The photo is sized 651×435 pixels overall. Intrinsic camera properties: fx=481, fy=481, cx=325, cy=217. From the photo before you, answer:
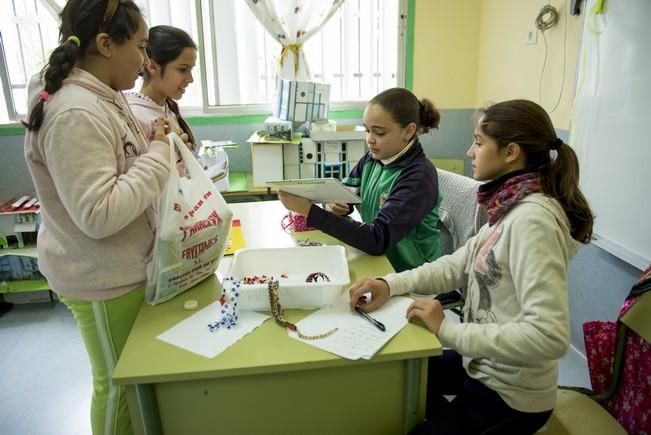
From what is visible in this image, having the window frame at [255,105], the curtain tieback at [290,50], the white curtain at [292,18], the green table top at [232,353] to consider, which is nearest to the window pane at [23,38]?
the window frame at [255,105]

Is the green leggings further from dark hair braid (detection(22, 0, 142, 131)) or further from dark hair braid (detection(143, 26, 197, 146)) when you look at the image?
dark hair braid (detection(143, 26, 197, 146))

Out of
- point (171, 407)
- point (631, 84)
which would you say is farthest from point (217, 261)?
point (631, 84)

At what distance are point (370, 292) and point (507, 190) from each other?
402 mm

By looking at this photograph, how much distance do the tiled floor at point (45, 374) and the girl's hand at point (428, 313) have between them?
55.0 inches

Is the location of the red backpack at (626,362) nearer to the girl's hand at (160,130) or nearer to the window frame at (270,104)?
the girl's hand at (160,130)

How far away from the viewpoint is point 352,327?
3.54 feet

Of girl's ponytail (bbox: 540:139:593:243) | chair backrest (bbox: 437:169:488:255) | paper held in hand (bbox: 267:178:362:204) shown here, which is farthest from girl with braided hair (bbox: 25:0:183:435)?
chair backrest (bbox: 437:169:488:255)

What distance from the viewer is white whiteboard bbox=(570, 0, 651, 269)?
1751mm

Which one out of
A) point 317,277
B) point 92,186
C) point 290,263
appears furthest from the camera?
point 290,263

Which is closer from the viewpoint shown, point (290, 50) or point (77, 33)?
point (77, 33)

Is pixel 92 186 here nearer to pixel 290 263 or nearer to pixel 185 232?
pixel 185 232

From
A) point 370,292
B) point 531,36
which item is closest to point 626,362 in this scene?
point 370,292

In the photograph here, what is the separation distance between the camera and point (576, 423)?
1.20 m

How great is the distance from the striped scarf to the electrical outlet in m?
1.84
